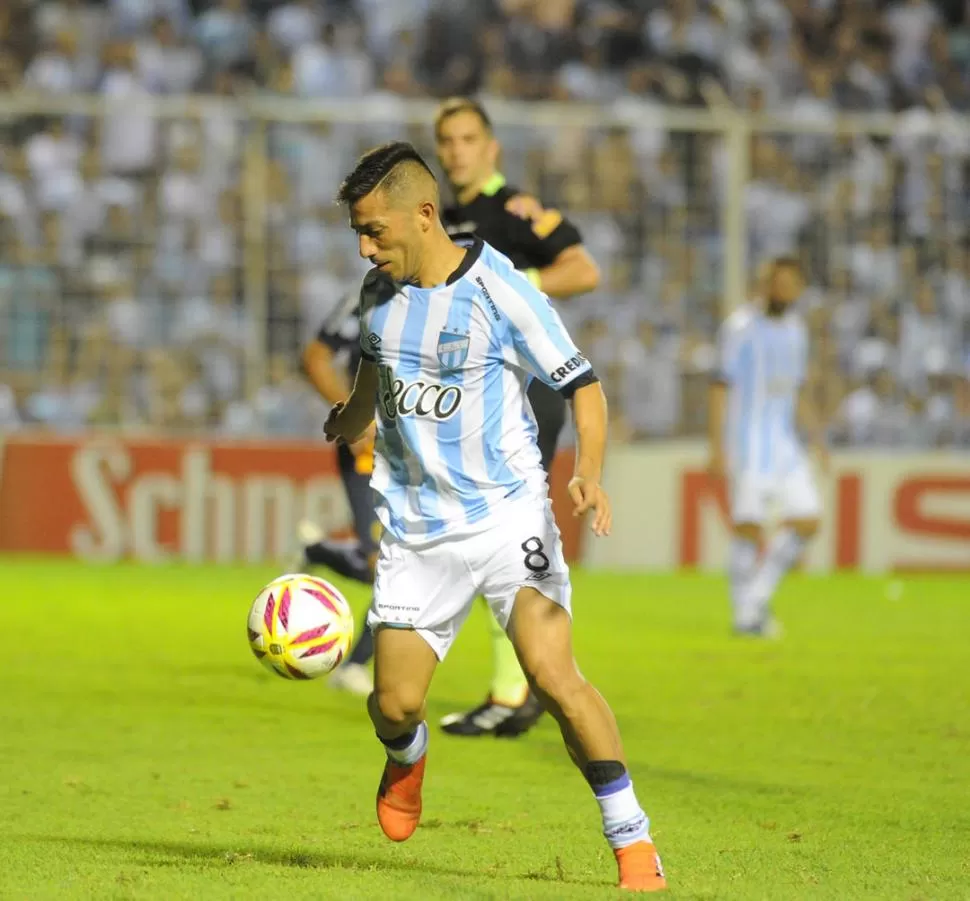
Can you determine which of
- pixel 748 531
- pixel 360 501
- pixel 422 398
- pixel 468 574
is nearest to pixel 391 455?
→ pixel 422 398

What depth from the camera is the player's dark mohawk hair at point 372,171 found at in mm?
5211

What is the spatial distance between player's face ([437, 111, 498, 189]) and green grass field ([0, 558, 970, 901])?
2402 millimetres

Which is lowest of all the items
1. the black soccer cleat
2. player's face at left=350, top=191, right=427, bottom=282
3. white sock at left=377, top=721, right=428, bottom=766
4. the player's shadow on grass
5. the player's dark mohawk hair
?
the black soccer cleat

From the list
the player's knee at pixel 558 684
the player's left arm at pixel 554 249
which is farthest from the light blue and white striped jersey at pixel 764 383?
the player's knee at pixel 558 684

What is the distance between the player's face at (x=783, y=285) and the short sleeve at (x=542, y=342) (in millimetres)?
7391

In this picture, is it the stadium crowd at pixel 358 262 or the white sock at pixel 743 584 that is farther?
the stadium crowd at pixel 358 262

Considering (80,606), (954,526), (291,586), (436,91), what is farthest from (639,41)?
(291,586)

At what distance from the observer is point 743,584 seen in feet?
40.9

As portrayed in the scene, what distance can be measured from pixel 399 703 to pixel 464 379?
3.00ft

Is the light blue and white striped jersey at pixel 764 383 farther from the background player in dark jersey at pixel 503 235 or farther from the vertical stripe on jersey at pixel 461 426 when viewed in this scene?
the vertical stripe on jersey at pixel 461 426

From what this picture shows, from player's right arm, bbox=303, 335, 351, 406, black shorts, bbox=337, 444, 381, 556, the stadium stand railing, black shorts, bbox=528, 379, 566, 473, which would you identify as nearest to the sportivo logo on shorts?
black shorts, bbox=528, 379, 566, 473

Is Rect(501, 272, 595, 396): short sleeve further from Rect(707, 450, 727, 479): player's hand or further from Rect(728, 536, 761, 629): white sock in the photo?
Rect(707, 450, 727, 479): player's hand

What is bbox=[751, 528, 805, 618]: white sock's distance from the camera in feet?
40.5

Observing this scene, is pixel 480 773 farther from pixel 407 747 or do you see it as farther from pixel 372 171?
pixel 372 171
